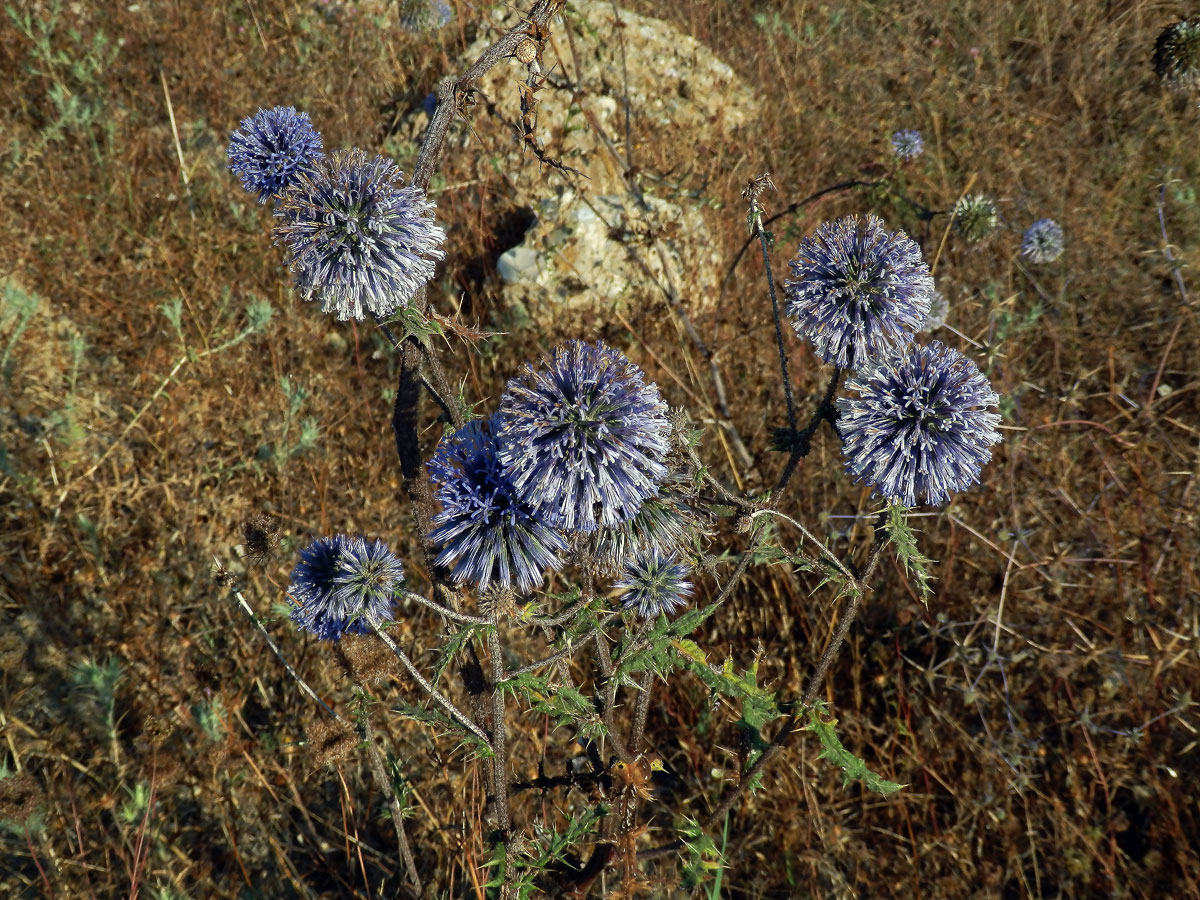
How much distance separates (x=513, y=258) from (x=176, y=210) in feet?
7.37

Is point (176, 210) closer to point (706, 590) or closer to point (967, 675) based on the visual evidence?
point (706, 590)

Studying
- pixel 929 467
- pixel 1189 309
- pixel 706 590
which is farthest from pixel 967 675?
pixel 1189 309

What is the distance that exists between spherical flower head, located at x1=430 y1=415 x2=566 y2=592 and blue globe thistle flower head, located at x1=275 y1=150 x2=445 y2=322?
407 mm

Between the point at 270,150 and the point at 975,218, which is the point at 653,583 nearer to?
the point at 270,150

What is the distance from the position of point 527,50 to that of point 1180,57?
5.02 meters

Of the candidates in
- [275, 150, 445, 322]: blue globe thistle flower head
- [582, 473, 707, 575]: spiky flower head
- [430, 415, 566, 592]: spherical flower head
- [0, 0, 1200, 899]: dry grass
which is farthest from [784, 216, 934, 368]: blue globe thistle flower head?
[0, 0, 1200, 899]: dry grass

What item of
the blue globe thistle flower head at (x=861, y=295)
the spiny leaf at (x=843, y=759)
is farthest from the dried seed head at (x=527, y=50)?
the spiny leaf at (x=843, y=759)

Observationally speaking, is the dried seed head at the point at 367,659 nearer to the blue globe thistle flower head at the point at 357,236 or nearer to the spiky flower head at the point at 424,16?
the blue globe thistle flower head at the point at 357,236

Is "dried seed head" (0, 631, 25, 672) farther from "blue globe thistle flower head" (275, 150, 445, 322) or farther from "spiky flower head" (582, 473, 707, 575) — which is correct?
"spiky flower head" (582, 473, 707, 575)

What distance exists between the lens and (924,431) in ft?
6.85

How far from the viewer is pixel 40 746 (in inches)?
131

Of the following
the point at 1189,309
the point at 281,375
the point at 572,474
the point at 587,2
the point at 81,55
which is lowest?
the point at 1189,309

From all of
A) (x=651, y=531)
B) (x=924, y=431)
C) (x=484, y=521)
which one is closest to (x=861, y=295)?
(x=924, y=431)

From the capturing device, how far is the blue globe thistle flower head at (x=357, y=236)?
193 centimetres
